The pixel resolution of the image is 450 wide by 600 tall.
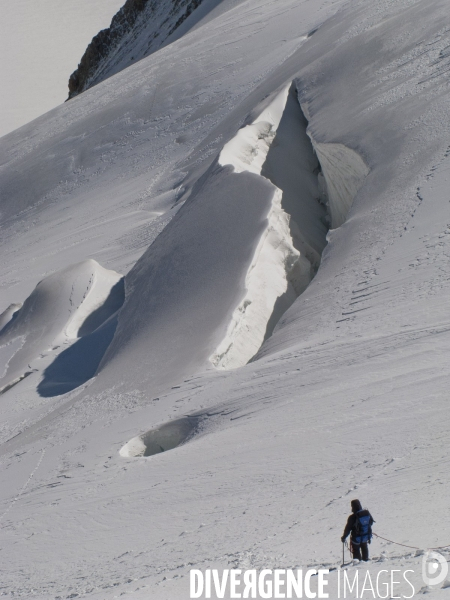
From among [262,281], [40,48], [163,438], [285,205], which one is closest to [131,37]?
[285,205]

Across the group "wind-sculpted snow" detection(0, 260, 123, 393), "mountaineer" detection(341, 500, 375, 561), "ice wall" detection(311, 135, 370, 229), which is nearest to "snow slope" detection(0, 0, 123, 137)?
"wind-sculpted snow" detection(0, 260, 123, 393)

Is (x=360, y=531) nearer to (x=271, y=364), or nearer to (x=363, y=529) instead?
(x=363, y=529)

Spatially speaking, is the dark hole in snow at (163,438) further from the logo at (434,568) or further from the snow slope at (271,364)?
the logo at (434,568)

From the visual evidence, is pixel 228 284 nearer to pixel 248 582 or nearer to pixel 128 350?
pixel 128 350

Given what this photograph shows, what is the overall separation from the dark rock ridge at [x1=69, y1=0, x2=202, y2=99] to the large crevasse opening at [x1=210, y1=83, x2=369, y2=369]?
62.4 feet

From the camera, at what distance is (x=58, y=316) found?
1130 centimetres

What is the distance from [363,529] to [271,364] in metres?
3.35

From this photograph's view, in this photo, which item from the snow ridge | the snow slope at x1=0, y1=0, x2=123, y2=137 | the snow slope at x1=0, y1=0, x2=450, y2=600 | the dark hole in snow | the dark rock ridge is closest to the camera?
the snow slope at x1=0, y1=0, x2=450, y2=600

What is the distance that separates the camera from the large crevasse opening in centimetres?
828

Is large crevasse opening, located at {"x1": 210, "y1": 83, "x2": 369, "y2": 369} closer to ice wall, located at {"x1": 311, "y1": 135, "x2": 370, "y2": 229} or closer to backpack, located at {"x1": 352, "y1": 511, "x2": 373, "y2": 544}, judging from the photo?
ice wall, located at {"x1": 311, "y1": 135, "x2": 370, "y2": 229}

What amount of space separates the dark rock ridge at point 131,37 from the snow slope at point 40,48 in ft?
29.6

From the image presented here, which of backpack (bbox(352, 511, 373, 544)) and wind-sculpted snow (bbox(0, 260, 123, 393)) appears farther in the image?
wind-sculpted snow (bbox(0, 260, 123, 393))

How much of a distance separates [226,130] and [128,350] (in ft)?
24.6

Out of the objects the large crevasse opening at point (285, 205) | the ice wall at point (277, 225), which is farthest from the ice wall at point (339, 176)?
the ice wall at point (277, 225)
